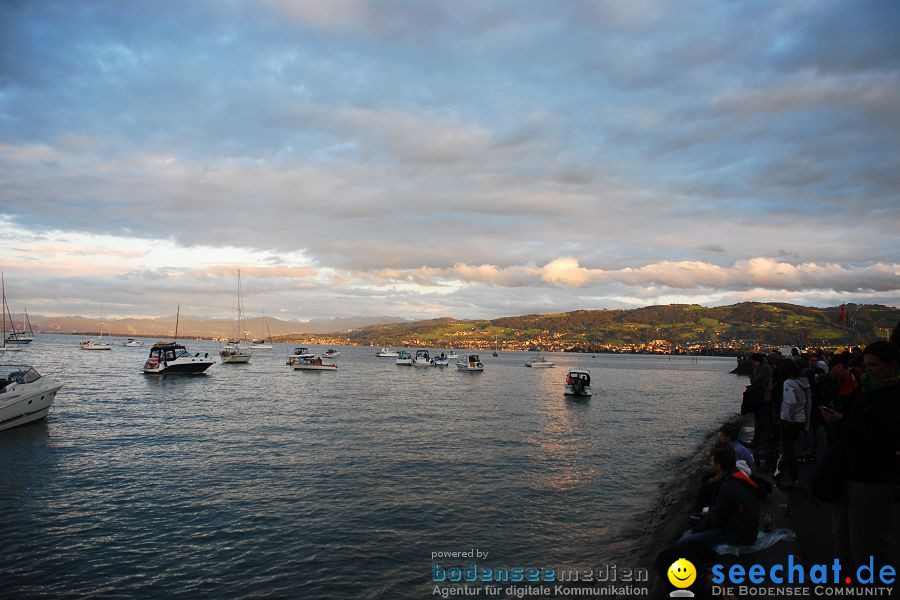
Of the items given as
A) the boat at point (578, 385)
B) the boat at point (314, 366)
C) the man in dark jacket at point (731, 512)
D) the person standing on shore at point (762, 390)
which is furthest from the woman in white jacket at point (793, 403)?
the boat at point (314, 366)

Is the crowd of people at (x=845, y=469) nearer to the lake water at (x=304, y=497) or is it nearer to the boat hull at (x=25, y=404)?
the lake water at (x=304, y=497)

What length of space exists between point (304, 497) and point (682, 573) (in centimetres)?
1272

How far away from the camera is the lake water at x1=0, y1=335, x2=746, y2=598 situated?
1103 centimetres

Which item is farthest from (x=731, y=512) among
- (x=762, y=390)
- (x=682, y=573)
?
(x=762, y=390)

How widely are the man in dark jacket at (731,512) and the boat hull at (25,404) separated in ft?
108

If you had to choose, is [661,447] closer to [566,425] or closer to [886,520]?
[566,425]

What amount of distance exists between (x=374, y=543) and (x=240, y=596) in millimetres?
3453

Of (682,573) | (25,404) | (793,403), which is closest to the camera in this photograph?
(682,573)

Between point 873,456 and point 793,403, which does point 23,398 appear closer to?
point 793,403

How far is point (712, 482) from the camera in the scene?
9008 millimetres

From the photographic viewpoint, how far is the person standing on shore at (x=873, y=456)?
5.80m

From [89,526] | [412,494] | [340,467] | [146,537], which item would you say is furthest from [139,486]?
[412,494]

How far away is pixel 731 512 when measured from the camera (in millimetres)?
7906

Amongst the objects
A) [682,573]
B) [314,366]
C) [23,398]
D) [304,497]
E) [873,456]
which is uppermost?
[873,456]
